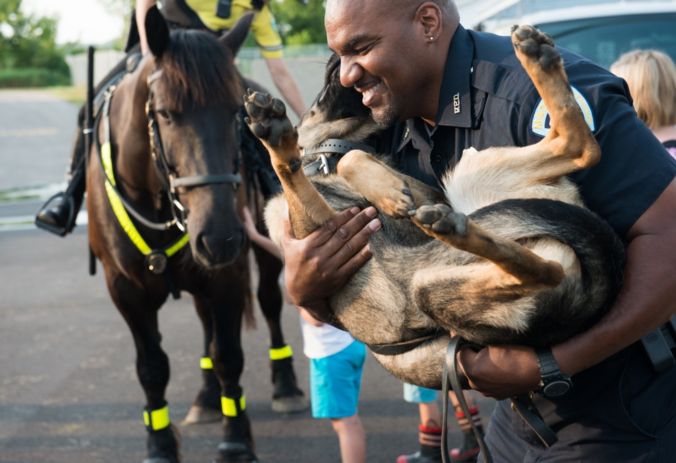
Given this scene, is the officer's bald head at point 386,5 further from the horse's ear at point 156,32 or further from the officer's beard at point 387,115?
the horse's ear at point 156,32

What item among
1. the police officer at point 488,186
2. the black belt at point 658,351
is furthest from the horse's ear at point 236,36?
the black belt at point 658,351

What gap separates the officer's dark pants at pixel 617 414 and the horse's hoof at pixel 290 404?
361 centimetres

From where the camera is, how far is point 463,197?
253 centimetres

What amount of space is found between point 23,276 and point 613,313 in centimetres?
882

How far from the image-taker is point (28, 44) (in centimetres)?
7962

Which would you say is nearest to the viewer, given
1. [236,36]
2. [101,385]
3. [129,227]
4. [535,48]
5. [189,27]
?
[535,48]

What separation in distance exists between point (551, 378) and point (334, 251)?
65 cm

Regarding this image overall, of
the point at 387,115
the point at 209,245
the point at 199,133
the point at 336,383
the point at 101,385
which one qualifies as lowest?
the point at 101,385

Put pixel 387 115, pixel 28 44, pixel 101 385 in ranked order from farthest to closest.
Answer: pixel 28 44 < pixel 101 385 < pixel 387 115

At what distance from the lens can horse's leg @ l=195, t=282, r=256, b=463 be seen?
16.4 feet

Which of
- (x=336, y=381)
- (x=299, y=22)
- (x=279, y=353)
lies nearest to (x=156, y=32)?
(x=336, y=381)

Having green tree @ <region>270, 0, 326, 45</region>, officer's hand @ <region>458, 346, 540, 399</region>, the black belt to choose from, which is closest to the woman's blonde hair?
the black belt

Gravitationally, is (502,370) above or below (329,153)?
below

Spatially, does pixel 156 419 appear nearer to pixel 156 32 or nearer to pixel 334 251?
pixel 156 32
